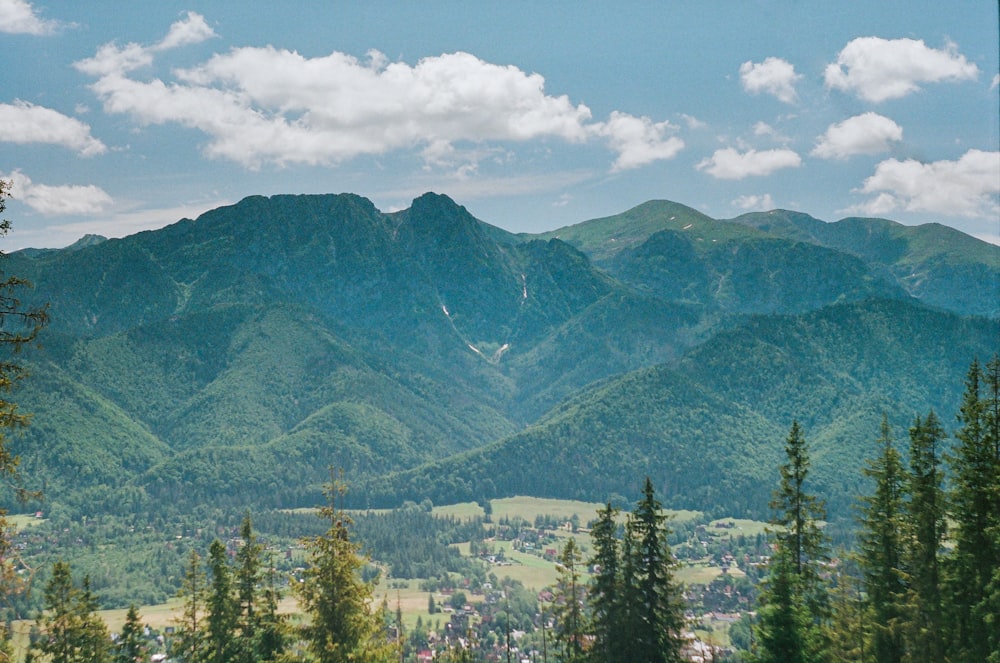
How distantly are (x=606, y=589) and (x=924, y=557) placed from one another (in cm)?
1612

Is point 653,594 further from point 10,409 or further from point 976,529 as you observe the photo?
point 10,409

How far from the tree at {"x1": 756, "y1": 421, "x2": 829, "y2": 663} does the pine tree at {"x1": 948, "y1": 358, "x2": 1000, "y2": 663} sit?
719 centimetres

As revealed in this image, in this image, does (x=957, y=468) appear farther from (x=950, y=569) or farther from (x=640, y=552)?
(x=640, y=552)

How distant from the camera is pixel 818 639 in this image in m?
45.3

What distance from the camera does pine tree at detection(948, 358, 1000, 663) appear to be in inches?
1421

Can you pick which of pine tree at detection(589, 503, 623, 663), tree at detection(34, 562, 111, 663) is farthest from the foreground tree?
tree at detection(34, 562, 111, 663)

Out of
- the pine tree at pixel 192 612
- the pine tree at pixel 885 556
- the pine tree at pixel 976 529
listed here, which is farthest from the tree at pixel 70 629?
the pine tree at pixel 976 529

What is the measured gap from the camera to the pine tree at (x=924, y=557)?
3925 cm

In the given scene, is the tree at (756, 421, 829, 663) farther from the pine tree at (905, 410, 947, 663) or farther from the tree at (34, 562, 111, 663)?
the tree at (34, 562, 111, 663)

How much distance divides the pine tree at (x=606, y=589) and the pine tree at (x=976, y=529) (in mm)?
16337

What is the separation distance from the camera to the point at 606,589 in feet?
153

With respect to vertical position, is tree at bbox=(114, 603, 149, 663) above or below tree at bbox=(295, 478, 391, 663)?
below

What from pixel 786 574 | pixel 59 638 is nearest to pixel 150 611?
pixel 59 638

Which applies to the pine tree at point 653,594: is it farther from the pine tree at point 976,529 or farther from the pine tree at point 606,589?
the pine tree at point 976,529
